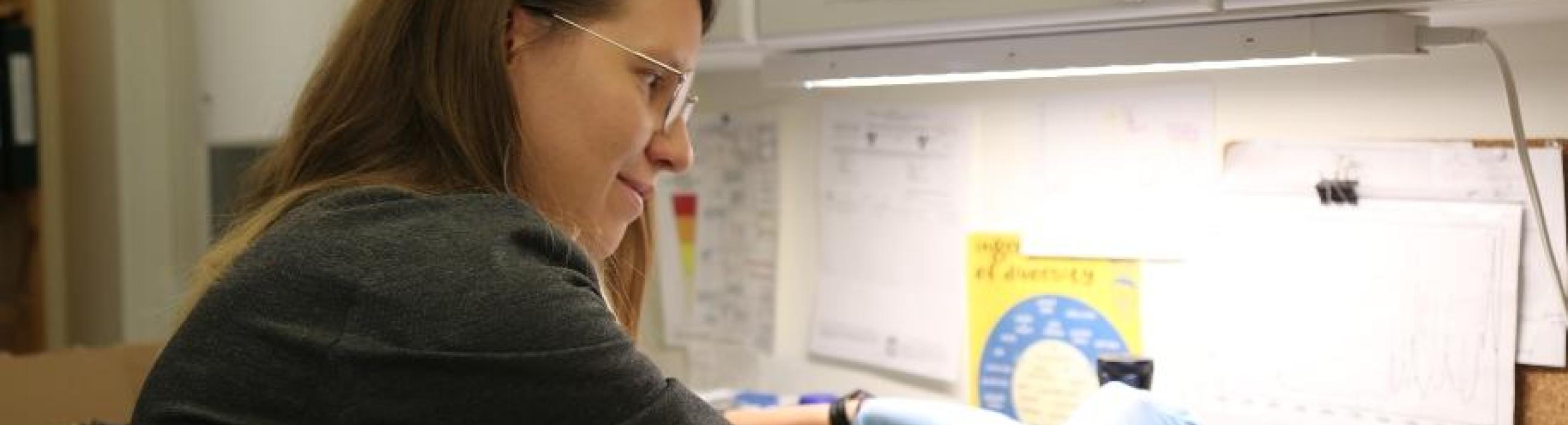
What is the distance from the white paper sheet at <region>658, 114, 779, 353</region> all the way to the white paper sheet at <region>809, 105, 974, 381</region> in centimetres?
8

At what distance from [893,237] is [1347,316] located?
0.50 metres

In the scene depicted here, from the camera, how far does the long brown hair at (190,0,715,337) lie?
826 mm

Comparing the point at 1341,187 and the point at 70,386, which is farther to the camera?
the point at 70,386

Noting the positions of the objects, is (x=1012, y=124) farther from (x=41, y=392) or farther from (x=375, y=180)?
(x=41, y=392)

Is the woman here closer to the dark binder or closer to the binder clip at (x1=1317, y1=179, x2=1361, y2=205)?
the binder clip at (x1=1317, y1=179, x2=1361, y2=205)

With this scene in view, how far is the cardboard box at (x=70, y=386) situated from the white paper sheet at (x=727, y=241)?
2.01 ft

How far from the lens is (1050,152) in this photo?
1430 mm

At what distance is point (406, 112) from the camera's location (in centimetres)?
85

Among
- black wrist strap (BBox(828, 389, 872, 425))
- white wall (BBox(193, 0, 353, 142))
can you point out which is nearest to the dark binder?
white wall (BBox(193, 0, 353, 142))

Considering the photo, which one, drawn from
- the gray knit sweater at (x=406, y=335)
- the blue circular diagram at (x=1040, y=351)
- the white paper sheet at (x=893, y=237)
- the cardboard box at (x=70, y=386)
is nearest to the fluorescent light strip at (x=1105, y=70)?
the white paper sheet at (x=893, y=237)

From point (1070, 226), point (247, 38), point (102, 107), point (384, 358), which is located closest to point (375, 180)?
point (384, 358)

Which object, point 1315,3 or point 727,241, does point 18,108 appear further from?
point 1315,3

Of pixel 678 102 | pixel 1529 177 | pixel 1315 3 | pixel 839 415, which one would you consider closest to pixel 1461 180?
pixel 1529 177

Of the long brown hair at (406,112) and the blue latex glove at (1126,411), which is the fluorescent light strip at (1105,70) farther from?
the long brown hair at (406,112)
